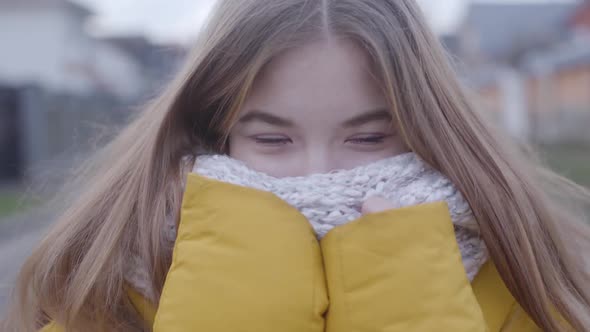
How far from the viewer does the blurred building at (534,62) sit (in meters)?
22.3

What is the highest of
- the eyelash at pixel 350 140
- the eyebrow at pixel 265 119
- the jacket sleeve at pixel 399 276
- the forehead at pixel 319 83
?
the forehead at pixel 319 83

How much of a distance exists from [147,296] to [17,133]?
1326cm

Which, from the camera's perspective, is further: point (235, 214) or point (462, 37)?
point (462, 37)

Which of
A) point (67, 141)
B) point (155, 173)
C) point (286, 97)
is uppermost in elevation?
point (286, 97)

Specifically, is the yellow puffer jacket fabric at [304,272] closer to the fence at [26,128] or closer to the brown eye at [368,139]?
the brown eye at [368,139]

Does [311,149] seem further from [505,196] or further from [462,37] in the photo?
[462,37]

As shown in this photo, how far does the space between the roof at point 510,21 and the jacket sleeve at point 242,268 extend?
36.8m

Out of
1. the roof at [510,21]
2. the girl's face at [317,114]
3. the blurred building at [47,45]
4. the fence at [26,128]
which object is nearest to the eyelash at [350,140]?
the girl's face at [317,114]

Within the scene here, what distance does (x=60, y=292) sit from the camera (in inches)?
60.7

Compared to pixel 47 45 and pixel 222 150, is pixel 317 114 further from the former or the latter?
pixel 47 45

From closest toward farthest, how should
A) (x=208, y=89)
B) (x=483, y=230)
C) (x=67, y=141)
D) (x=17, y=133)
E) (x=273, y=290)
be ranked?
(x=273, y=290) < (x=483, y=230) < (x=208, y=89) < (x=17, y=133) < (x=67, y=141)

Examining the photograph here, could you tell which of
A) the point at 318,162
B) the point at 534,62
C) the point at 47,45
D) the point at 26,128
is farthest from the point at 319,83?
the point at 47,45

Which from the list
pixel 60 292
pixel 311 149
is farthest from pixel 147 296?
pixel 311 149

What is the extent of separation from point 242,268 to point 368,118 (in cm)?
45
